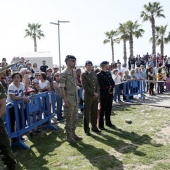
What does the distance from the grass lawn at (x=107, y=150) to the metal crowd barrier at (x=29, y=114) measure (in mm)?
→ 345

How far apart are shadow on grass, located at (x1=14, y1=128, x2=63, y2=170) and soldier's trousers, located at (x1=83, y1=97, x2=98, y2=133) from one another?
0.74 m

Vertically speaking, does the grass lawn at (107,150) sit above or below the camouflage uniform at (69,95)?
below

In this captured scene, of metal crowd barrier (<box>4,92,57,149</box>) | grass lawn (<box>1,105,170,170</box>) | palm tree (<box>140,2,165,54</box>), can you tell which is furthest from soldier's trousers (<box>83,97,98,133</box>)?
palm tree (<box>140,2,165,54</box>)

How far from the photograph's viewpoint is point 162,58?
83.8ft

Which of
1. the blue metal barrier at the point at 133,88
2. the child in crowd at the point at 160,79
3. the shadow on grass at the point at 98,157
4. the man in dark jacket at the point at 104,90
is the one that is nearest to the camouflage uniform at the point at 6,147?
the shadow on grass at the point at 98,157

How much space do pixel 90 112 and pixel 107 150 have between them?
6.38ft

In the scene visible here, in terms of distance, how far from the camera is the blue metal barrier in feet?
43.2

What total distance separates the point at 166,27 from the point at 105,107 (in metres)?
46.4

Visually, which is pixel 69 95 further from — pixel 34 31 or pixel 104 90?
pixel 34 31

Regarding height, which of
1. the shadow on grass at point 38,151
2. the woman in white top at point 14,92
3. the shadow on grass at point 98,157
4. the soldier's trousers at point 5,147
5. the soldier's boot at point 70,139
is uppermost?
the woman in white top at point 14,92

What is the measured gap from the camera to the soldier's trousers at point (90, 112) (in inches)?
287

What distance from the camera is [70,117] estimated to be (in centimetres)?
653

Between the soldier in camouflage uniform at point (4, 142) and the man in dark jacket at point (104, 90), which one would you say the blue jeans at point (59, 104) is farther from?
the soldier in camouflage uniform at point (4, 142)

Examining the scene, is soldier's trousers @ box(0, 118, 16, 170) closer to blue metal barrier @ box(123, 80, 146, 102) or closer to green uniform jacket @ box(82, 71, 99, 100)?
green uniform jacket @ box(82, 71, 99, 100)
